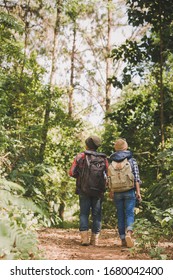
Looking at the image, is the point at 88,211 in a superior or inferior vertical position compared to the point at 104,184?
inferior

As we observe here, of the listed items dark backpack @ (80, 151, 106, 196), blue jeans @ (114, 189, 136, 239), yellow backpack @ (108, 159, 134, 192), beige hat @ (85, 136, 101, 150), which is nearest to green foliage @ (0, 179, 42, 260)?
dark backpack @ (80, 151, 106, 196)

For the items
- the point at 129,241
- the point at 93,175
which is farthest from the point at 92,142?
the point at 129,241

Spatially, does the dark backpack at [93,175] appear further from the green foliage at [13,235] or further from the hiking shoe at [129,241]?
the green foliage at [13,235]

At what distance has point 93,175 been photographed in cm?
588

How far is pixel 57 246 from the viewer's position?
18.9 feet

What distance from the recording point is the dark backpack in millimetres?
5848

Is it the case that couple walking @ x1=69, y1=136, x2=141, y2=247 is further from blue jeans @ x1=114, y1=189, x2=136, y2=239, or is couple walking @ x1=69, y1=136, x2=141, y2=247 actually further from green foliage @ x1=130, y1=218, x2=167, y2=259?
green foliage @ x1=130, y1=218, x2=167, y2=259

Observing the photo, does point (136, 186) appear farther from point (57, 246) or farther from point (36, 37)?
point (36, 37)

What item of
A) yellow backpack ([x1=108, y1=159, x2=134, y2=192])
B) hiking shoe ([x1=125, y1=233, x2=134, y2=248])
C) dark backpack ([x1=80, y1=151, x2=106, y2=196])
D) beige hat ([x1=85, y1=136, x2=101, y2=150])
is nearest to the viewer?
hiking shoe ([x1=125, y1=233, x2=134, y2=248])

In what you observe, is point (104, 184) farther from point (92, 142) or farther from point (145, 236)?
point (145, 236)

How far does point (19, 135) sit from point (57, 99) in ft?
11.2

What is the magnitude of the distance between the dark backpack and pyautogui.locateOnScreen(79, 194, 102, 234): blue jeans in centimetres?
17

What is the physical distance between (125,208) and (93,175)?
689 millimetres
